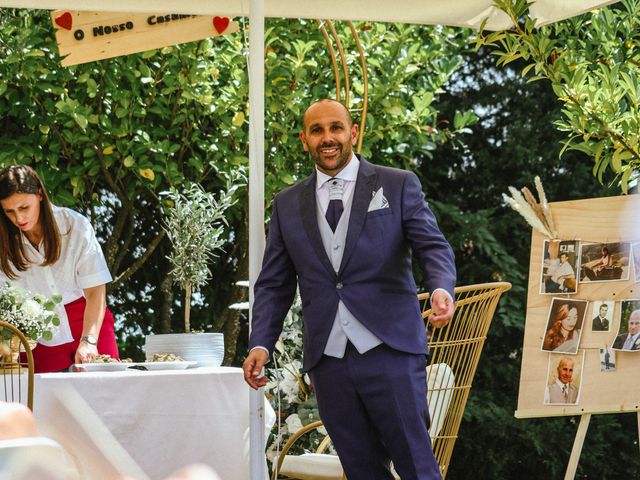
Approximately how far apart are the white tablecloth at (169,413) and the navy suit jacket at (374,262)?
0.88 feet

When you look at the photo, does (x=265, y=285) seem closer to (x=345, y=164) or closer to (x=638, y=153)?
(x=345, y=164)

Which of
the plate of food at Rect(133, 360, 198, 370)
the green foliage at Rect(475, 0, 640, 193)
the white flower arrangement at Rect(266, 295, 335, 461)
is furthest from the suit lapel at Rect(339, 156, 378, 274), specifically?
the white flower arrangement at Rect(266, 295, 335, 461)

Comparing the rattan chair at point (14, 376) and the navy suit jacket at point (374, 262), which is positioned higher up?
the navy suit jacket at point (374, 262)

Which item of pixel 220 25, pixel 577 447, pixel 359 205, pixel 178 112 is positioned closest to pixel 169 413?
pixel 359 205

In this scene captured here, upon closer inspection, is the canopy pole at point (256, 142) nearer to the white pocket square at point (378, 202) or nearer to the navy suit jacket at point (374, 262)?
the navy suit jacket at point (374, 262)

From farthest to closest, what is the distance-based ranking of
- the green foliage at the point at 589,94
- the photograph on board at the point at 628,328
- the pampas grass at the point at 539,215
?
the pampas grass at the point at 539,215, the photograph on board at the point at 628,328, the green foliage at the point at 589,94

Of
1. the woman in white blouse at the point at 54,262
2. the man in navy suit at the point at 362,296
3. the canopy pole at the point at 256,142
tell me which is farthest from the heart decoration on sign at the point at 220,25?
the man in navy suit at the point at 362,296

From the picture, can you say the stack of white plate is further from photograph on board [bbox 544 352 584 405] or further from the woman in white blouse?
photograph on board [bbox 544 352 584 405]

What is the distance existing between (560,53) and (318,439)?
87.5 inches

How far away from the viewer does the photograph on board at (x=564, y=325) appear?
3.79 m

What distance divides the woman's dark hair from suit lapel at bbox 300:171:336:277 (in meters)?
0.93

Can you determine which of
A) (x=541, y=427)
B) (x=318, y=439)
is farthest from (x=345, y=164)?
(x=541, y=427)

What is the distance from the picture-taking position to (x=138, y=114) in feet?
17.1

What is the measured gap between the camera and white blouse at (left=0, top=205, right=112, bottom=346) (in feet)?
11.1
